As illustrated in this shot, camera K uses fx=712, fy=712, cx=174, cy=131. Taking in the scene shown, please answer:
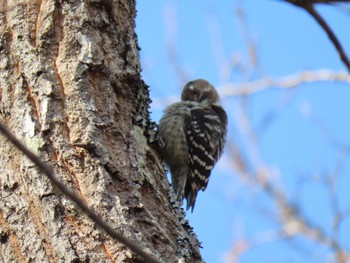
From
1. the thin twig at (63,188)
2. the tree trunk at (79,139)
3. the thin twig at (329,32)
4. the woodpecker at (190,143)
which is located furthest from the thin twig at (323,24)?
the woodpecker at (190,143)

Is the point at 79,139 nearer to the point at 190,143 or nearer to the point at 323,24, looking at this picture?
the point at 323,24

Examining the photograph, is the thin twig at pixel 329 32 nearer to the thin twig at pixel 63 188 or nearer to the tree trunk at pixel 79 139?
the thin twig at pixel 63 188

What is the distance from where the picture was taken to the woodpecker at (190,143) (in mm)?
4402

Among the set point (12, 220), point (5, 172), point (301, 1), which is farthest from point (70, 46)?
point (301, 1)

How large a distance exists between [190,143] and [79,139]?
2.09 metres

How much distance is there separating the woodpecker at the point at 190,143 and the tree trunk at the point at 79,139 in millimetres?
1237

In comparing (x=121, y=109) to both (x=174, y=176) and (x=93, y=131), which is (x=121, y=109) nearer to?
(x=93, y=131)

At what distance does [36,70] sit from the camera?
2.74 meters

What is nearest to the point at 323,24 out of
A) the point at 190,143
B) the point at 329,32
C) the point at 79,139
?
the point at 329,32

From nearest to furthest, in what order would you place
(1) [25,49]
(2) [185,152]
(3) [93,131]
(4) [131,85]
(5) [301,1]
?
(5) [301,1]
(3) [93,131]
(1) [25,49]
(4) [131,85]
(2) [185,152]

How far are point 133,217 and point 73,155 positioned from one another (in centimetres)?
31

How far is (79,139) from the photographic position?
8.49ft

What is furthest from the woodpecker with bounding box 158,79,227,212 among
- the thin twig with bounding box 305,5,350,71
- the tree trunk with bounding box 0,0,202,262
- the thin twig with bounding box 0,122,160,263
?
the thin twig with bounding box 0,122,160,263

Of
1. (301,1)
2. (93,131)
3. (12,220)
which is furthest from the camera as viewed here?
(93,131)
